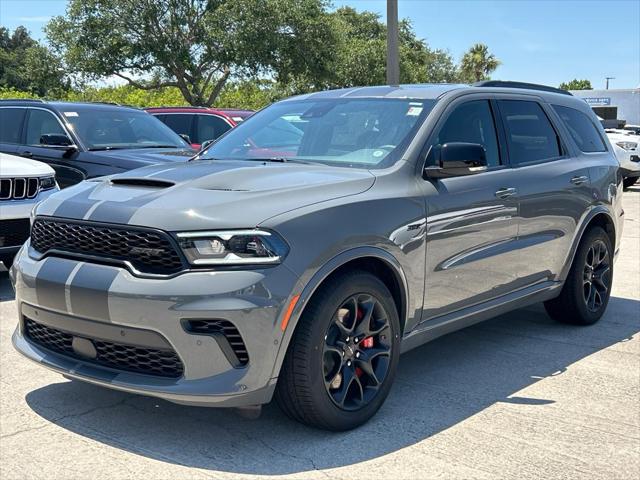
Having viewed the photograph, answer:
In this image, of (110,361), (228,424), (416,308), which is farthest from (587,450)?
(110,361)

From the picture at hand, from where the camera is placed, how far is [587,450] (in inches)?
149

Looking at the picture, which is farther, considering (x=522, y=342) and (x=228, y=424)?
(x=522, y=342)

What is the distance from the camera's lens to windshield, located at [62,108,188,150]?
886cm

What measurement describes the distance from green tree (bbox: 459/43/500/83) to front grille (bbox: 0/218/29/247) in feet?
239

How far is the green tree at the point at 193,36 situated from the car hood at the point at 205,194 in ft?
78.7

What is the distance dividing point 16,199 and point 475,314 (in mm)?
4310

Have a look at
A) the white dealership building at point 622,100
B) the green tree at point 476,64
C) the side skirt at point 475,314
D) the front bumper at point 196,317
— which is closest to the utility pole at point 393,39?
the side skirt at point 475,314

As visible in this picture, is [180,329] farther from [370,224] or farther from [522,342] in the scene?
[522,342]

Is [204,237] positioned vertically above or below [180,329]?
above

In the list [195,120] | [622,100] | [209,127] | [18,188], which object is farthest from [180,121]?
[622,100]

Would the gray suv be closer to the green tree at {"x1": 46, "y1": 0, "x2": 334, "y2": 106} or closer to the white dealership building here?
the green tree at {"x1": 46, "y1": 0, "x2": 334, "y2": 106}

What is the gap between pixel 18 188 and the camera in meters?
7.01

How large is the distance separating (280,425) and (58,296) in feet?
4.20

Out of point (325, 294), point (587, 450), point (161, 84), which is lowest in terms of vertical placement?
point (587, 450)
